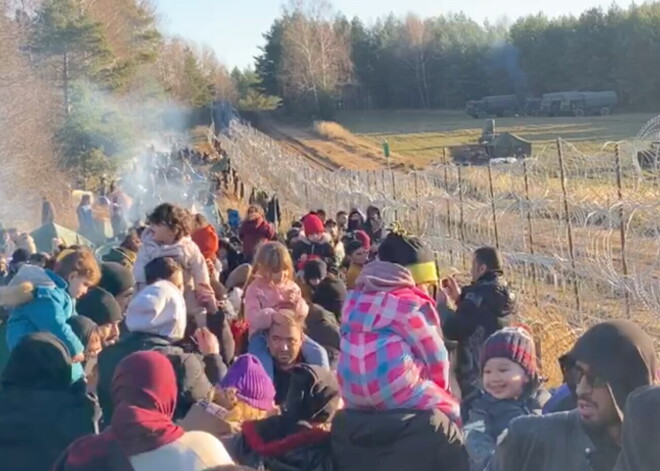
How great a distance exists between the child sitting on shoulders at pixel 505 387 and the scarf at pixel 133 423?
1.34 metres

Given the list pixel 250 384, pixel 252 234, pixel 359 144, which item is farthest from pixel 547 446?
pixel 359 144

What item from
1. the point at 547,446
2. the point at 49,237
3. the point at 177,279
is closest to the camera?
the point at 547,446

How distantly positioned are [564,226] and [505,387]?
7.00 meters

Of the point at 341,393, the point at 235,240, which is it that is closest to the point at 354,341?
the point at 341,393

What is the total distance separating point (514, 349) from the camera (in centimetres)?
427

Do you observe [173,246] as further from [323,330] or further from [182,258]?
[323,330]

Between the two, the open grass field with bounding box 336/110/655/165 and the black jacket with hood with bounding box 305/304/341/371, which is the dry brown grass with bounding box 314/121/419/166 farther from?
the black jacket with hood with bounding box 305/304/341/371

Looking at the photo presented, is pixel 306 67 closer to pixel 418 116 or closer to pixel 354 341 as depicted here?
pixel 418 116

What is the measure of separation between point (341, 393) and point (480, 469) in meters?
0.61

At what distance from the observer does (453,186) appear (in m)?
18.6

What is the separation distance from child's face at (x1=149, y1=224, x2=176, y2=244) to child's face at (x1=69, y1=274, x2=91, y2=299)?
0.59m

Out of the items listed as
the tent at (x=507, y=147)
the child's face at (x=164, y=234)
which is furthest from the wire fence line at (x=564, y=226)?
the tent at (x=507, y=147)

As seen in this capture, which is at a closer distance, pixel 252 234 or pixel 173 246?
pixel 173 246

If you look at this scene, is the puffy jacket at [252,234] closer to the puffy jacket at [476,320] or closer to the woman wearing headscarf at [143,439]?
the puffy jacket at [476,320]
